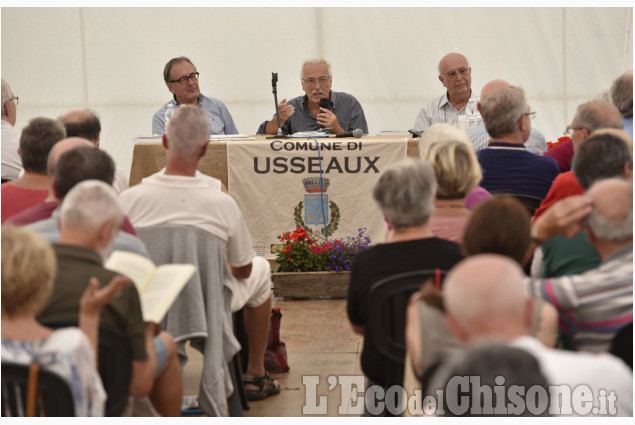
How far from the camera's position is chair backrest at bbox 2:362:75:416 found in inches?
91.7

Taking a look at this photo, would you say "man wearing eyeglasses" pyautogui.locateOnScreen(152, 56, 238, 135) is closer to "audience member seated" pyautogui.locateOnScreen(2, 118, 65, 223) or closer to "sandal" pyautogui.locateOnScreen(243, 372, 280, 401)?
"audience member seated" pyautogui.locateOnScreen(2, 118, 65, 223)

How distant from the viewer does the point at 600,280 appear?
9.02 ft

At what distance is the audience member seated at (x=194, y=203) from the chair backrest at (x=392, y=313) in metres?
0.96

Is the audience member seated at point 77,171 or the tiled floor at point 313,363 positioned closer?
the audience member seated at point 77,171

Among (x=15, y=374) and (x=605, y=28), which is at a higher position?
(x=605, y=28)

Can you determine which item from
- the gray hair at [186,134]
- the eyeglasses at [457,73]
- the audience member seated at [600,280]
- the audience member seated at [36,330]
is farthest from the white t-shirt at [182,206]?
the eyeglasses at [457,73]

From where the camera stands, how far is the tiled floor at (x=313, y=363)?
13.8ft

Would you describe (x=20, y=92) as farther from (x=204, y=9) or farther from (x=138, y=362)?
(x=138, y=362)

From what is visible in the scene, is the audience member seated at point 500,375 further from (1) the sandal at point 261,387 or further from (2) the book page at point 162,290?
(1) the sandal at point 261,387

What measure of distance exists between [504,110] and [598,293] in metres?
1.76

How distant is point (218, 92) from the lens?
9852 millimetres

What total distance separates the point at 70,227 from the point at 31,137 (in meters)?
1.49

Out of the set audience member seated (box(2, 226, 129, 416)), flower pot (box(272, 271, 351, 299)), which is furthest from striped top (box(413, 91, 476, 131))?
audience member seated (box(2, 226, 129, 416))
